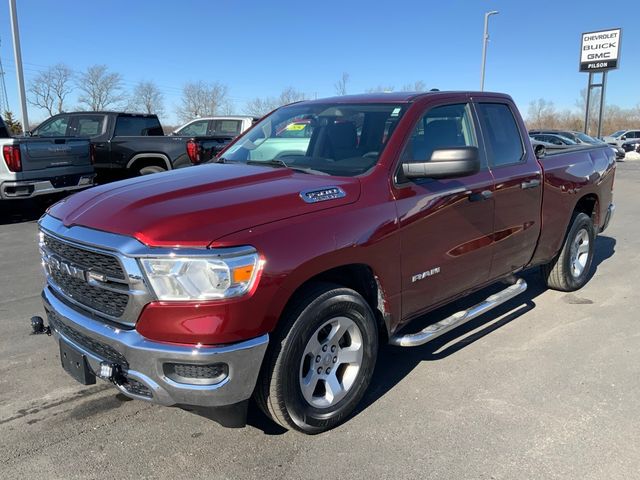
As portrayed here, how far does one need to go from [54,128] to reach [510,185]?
11.3m

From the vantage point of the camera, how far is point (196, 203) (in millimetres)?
2709

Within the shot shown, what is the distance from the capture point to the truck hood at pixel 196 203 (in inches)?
97.8

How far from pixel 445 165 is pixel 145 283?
5.92 ft

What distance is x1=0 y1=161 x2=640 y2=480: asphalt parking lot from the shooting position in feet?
8.92

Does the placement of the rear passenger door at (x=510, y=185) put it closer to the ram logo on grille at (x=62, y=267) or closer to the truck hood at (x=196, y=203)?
the truck hood at (x=196, y=203)

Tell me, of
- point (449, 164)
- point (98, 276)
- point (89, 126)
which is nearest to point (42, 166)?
point (89, 126)

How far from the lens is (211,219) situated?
8.34 ft

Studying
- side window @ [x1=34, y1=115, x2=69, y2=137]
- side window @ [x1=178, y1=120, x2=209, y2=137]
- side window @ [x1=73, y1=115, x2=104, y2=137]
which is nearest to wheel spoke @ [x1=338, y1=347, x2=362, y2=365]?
side window @ [x1=73, y1=115, x2=104, y2=137]

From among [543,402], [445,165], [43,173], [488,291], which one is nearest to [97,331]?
[445,165]

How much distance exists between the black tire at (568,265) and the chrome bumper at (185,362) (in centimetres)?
391

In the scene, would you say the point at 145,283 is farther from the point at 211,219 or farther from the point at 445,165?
the point at 445,165

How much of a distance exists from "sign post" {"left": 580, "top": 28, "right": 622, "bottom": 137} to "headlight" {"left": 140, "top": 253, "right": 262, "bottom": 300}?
40.3 m

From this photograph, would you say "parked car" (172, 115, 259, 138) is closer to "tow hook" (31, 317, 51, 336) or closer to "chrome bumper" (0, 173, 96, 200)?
"chrome bumper" (0, 173, 96, 200)

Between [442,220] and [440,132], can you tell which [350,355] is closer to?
[442,220]
